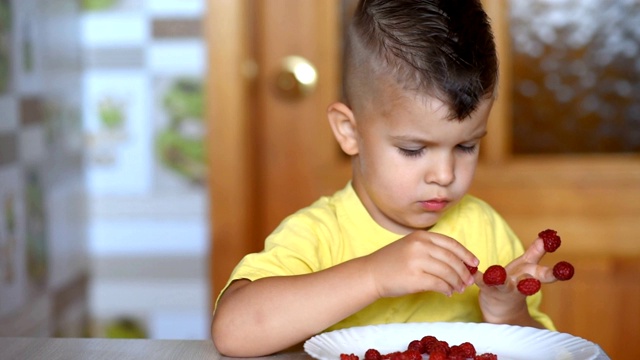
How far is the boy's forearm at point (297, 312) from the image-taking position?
1016 millimetres

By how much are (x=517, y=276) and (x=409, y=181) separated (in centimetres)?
16

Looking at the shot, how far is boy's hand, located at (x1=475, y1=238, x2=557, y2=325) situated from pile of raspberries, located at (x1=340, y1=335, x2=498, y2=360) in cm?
12

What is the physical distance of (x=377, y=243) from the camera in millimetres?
1227

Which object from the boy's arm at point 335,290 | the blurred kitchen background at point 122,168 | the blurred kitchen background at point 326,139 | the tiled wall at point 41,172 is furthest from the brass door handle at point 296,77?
the boy's arm at point 335,290

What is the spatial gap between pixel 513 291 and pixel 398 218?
18cm

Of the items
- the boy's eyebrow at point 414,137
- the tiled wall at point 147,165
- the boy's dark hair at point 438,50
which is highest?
the boy's dark hair at point 438,50

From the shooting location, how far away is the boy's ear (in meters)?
1.22

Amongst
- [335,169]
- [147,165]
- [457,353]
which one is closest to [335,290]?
[457,353]

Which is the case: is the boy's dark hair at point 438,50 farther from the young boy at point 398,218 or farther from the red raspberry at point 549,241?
the red raspberry at point 549,241

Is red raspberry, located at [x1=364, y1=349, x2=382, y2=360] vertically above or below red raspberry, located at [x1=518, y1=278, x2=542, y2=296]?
below

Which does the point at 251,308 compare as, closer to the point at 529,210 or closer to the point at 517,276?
the point at 517,276

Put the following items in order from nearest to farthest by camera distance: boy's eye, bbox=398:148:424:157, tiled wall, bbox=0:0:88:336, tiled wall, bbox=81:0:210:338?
1. boy's eye, bbox=398:148:424:157
2. tiled wall, bbox=0:0:88:336
3. tiled wall, bbox=81:0:210:338

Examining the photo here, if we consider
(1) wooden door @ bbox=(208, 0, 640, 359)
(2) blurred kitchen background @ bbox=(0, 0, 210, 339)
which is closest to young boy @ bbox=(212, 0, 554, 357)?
(1) wooden door @ bbox=(208, 0, 640, 359)

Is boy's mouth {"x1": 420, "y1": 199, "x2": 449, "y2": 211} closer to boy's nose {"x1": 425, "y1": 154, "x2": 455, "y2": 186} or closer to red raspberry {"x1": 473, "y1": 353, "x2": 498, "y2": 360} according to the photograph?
boy's nose {"x1": 425, "y1": 154, "x2": 455, "y2": 186}
